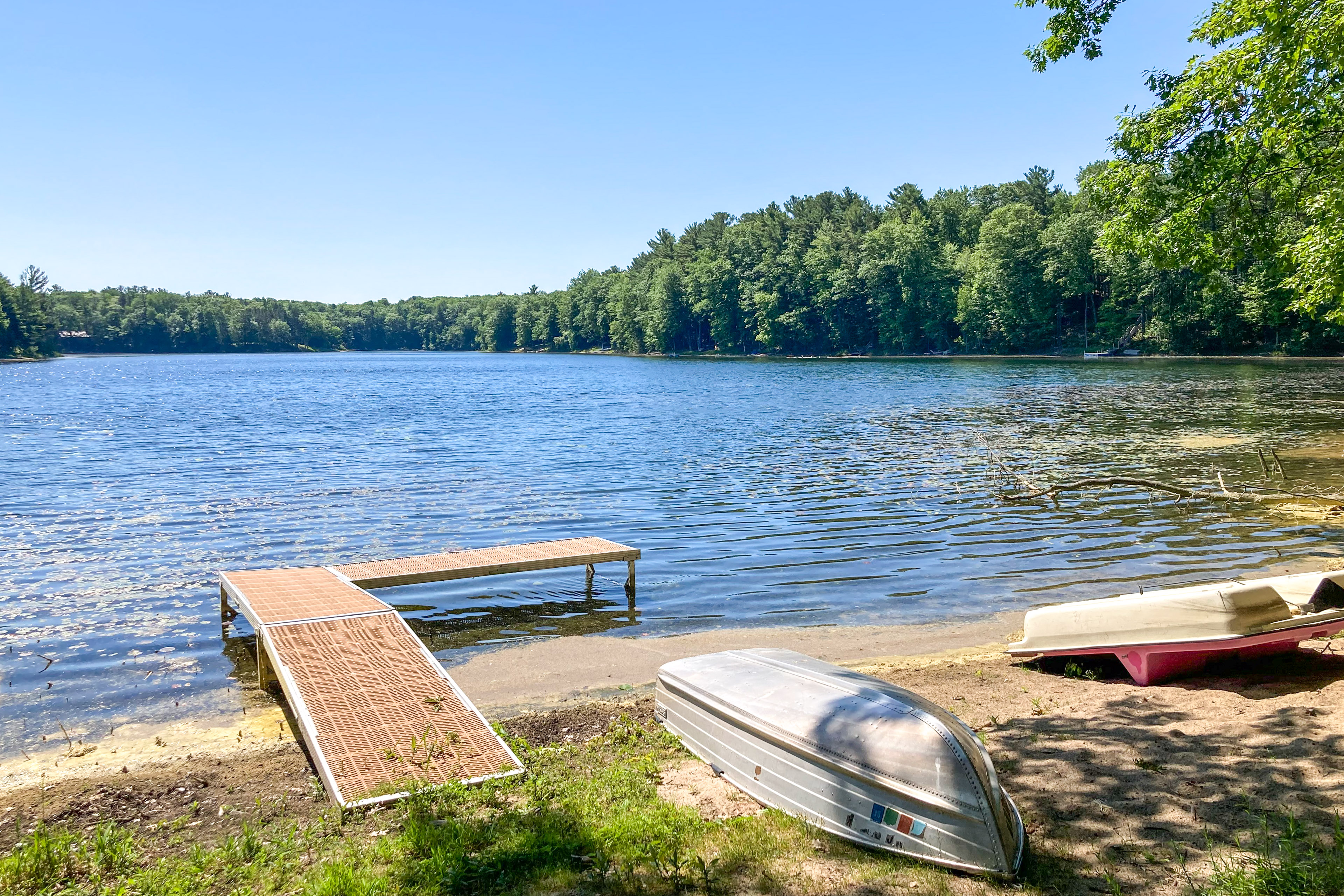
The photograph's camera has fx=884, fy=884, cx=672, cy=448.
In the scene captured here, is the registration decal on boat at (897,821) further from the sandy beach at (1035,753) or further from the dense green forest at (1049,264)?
the dense green forest at (1049,264)

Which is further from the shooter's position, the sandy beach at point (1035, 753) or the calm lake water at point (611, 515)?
the calm lake water at point (611, 515)

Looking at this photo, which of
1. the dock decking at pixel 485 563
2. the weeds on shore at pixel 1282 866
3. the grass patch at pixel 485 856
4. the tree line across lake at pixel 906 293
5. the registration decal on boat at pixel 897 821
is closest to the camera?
the weeds on shore at pixel 1282 866

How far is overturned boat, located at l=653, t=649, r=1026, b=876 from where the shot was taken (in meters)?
4.57

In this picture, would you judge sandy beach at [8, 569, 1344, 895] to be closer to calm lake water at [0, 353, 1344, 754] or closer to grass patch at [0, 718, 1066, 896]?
grass patch at [0, 718, 1066, 896]

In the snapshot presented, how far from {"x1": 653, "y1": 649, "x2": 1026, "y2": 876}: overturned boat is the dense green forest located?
408 inches

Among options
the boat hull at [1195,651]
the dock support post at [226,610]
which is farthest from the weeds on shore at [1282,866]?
the dock support post at [226,610]

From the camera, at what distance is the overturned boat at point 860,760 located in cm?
457

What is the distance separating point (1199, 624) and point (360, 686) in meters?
7.05

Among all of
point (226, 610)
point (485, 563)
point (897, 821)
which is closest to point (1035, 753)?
point (897, 821)

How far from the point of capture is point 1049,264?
81.1 m

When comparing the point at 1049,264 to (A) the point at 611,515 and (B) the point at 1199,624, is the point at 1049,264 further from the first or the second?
(B) the point at 1199,624

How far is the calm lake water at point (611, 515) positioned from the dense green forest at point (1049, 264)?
479 cm

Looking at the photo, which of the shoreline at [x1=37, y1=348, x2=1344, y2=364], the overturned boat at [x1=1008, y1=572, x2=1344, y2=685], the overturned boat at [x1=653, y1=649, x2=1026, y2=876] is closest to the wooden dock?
the overturned boat at [x1=653, y1=649, x2=1026, y2=876]

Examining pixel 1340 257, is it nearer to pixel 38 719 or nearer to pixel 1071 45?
pixel 1071 45
